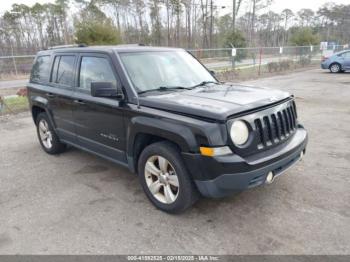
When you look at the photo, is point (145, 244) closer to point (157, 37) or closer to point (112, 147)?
point (112, 147)

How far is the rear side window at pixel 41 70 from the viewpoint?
5.15 metres

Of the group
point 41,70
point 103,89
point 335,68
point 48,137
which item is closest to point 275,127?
point 103,89

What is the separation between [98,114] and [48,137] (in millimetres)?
1957

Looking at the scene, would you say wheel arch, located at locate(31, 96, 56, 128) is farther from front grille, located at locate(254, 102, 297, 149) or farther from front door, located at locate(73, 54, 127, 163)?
front grille, located at locate(254, 102, 297, 149)

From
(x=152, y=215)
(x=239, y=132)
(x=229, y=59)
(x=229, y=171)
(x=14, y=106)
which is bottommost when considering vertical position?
(x=152, y=215)

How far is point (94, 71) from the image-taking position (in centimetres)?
409

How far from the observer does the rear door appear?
178 inches

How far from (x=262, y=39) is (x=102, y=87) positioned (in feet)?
218

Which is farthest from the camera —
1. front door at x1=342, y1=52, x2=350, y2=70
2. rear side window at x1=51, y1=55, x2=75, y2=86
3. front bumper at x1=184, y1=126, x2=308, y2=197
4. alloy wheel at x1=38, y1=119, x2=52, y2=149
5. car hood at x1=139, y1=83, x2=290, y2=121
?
front door at x1=342, y1=52, x2=350, y2=70

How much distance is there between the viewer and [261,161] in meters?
2.99

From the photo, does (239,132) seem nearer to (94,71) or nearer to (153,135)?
(153,135)

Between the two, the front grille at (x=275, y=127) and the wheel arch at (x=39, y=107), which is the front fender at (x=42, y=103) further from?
the front grille at (x=275, y=127)

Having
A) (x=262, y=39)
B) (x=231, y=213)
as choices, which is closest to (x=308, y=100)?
(x=231, y=213)

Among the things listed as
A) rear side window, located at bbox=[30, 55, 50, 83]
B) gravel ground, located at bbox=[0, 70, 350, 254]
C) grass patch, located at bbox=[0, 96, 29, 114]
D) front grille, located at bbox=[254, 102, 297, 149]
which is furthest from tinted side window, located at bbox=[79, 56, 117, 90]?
grass patch, located at bbox=[0, 96, 29, 114]
